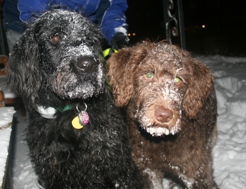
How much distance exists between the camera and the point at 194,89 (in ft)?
10.1

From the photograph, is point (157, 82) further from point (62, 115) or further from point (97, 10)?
point (97, 10)

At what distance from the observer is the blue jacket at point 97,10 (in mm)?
3268

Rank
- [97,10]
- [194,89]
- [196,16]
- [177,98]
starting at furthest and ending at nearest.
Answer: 1. [196,16]
2. [97,10]
3. [194,89]
4. [177,98]

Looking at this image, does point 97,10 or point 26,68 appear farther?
point 97,10

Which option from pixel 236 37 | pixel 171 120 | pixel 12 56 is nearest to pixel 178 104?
pixel 171 120

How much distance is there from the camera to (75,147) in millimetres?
2869

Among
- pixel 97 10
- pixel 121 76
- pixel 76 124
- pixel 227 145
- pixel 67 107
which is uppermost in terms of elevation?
pixel 97 10

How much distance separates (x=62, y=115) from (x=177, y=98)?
40.1 inches

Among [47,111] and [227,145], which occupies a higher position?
[47,111]

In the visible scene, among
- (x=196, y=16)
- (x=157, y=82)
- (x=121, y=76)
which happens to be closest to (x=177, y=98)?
(x=157, y=82)

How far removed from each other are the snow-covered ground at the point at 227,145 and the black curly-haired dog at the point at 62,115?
149 cm

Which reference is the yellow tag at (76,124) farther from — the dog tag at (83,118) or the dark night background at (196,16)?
the dark night background at (196,16)

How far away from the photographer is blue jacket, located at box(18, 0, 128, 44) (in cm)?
327

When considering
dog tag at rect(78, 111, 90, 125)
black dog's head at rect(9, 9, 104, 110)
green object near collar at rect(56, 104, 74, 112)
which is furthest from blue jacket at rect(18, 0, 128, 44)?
dog tag at rect(78, 111, 90, 125)
